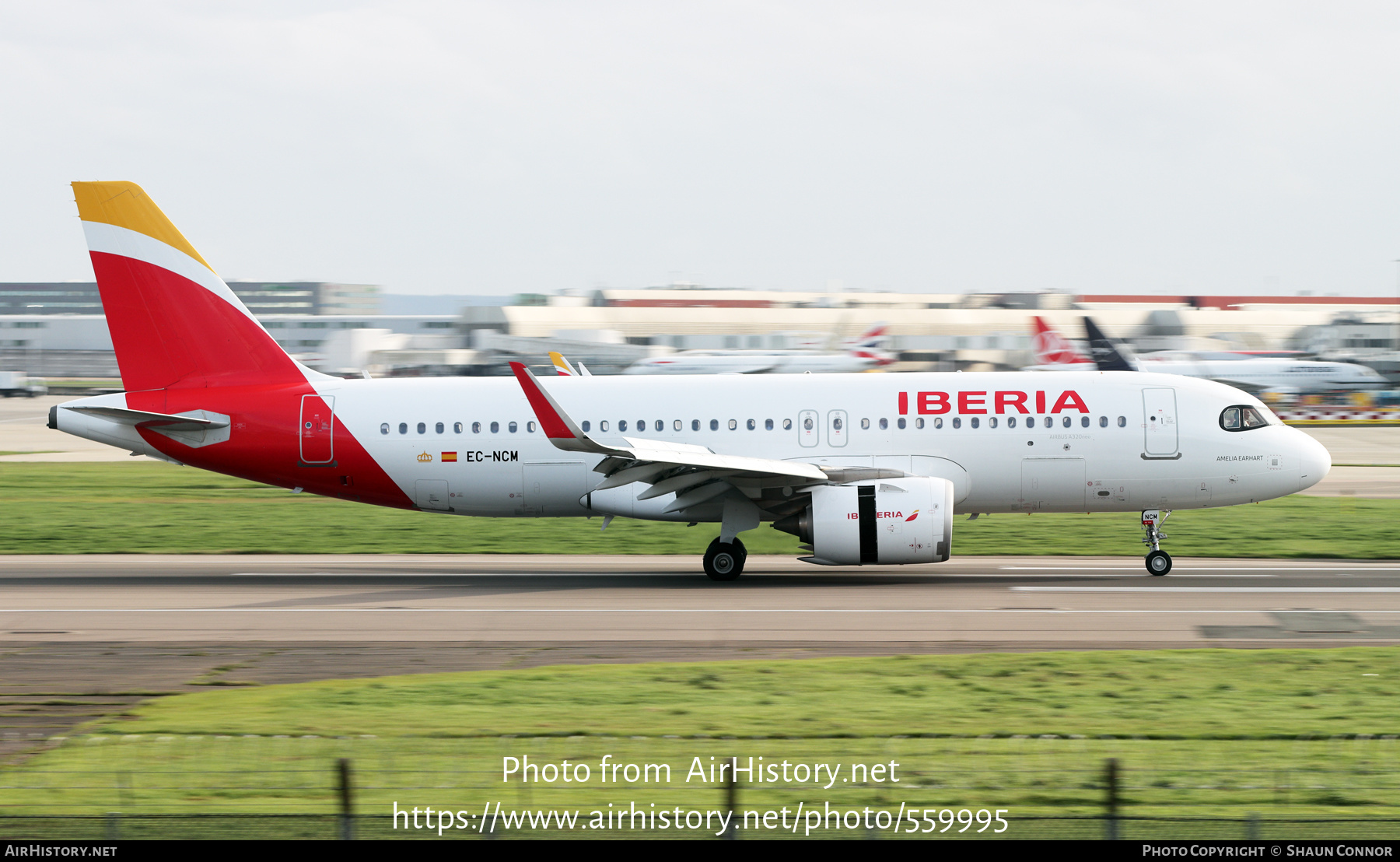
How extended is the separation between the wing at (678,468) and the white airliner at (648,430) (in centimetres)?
6

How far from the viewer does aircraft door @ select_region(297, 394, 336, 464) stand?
23.3 metres

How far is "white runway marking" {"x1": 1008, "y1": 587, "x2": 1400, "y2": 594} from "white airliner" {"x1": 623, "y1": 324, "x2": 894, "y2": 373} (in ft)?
184

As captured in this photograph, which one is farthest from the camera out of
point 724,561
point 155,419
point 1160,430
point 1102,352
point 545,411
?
point 1102,352

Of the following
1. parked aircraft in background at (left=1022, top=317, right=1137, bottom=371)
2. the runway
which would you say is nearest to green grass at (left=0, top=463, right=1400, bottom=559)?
the runway

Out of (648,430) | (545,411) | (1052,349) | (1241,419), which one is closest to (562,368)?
(648,430)

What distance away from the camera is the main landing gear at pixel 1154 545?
73.6ft

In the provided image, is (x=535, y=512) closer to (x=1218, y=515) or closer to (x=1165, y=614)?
(x=1165, y=614)

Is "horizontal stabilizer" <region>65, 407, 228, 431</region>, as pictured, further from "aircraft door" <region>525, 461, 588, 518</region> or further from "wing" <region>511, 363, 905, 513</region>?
"wing" <region>511, 363, 905, 513</region>

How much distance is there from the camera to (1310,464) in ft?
74.0

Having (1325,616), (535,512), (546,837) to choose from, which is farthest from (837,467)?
(546,837)

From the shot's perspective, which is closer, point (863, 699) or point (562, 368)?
point (863, 699)

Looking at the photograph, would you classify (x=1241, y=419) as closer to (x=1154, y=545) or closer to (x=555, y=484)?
(x=1154, y=545)

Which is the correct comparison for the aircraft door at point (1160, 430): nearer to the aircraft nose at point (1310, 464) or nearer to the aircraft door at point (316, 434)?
the aircraft nose at point (1310, 464)

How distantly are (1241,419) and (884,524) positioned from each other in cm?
711
